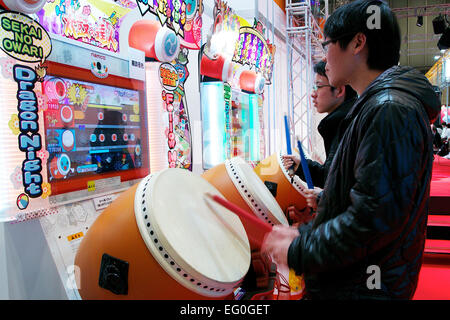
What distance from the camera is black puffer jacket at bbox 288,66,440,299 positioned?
0.75 metres

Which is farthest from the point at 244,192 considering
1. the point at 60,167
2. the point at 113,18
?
the point at 113,18

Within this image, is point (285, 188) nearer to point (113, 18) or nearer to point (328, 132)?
point (328, 132)

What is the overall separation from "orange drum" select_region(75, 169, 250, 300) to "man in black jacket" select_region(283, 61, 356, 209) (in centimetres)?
102

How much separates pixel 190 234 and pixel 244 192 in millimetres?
546

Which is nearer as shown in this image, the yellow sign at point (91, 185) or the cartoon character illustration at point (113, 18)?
the yellow sign at point (91, 185)

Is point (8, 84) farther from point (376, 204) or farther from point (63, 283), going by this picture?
point (376, 204)

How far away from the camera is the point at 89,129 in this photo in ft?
4.67

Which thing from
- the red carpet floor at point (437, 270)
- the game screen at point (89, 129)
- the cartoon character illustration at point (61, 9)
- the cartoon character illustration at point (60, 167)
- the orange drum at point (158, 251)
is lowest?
the red carpet floor at point (437, 270)

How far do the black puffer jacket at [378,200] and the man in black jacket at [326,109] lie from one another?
3.49ft

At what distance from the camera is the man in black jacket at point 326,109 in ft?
6.40

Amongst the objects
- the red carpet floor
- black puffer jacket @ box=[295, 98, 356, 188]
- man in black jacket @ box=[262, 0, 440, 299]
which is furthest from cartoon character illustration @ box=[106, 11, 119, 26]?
the red carpet floor

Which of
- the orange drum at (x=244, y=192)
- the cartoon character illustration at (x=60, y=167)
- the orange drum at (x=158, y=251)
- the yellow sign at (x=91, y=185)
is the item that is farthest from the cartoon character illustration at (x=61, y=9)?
the orange drum at (x=244, y=192)

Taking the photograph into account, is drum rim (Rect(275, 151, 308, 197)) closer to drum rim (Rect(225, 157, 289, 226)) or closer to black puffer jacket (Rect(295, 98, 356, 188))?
black puffer jacket (Rect(295, 98, 356, 188))

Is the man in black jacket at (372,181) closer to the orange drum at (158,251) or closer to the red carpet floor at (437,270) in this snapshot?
the orange drum at (158,251)
